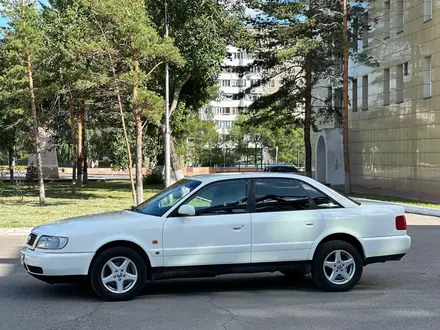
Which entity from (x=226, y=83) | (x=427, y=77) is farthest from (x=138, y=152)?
(x=226, y=83)

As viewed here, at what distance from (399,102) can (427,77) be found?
3.38 m

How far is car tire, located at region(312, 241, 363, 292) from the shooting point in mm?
7711

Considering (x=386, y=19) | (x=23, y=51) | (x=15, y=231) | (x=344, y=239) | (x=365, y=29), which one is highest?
(x=386, y=19)

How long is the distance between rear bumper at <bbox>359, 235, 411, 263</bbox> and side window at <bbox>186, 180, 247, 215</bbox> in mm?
1692

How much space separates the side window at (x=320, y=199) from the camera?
787 centimetres

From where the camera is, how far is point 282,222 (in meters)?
7.60

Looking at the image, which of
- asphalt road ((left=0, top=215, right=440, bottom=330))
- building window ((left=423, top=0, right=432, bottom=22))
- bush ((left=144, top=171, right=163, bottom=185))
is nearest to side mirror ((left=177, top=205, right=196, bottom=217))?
asphalt road ((left=0, top=215, right=440, bottom=330))

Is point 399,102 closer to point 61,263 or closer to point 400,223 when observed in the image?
point 400,223

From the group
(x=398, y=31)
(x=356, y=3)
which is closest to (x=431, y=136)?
(x=398, y=31)

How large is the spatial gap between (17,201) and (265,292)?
67.4 ft

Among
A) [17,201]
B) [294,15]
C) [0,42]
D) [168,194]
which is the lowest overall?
[17,201]

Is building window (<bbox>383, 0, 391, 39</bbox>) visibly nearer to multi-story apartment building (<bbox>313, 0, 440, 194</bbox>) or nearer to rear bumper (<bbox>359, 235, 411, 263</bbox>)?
multi-story apartment building (<bbox>313, 0, 440, 194</bbox>)

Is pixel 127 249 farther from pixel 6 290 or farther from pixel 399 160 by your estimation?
pixel 399 160

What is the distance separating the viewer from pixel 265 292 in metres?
7.95
